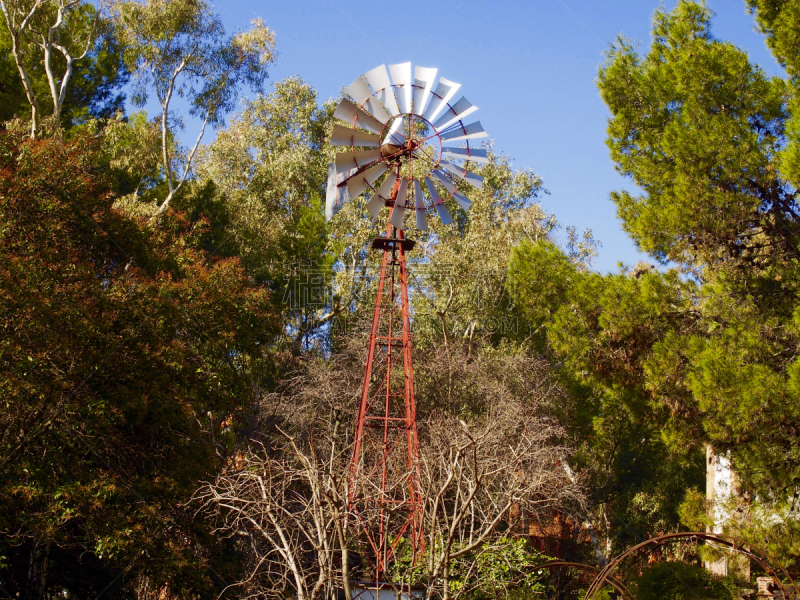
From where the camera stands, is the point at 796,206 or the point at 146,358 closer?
the point at 146,358

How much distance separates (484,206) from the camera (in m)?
17.7

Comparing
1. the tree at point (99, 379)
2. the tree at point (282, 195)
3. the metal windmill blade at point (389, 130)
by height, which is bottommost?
the tree at point (99, 379)

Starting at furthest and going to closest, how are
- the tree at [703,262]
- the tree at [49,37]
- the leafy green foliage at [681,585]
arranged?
1. the tree at [49,37]
2. the leafy green foliage at [681,585]
3. the tree at [703,262]

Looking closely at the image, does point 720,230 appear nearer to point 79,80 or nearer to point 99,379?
point 99,379

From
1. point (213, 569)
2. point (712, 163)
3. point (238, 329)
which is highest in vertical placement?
point (712, 163)

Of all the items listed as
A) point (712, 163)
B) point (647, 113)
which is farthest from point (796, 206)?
point (647, 113)

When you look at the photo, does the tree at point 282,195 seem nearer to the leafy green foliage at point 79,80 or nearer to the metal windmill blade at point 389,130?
the leafy green foliage at point 79,80

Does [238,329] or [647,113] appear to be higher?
[647,113]

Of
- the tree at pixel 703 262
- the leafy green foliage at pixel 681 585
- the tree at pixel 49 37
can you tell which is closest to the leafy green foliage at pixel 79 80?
the tree at pixel 49 37

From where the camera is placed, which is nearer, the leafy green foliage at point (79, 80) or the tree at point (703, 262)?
the tree at point (703, 262)

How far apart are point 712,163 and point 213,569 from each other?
7.07m

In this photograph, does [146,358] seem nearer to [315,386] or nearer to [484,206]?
[315,386]

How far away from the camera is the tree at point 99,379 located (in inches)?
271

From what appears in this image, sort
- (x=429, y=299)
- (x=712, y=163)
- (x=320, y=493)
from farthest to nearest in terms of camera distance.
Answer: (x=429, y=299) < (x=712, y=163) < (x=320, y=493)
